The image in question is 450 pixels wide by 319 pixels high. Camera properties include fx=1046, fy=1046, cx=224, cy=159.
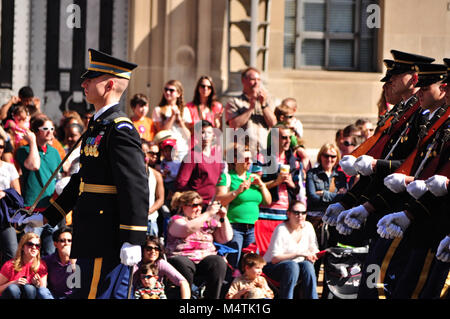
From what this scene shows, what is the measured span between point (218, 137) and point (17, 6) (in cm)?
415

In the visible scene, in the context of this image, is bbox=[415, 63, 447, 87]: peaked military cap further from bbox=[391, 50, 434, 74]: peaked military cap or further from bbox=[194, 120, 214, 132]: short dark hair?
bbox=[194, 120, 214, 132]: short dark hair

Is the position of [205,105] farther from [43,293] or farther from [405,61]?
[405,61]

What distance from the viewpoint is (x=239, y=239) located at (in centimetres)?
925

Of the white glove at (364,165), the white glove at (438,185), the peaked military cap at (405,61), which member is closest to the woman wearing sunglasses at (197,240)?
the white glove at (364,165)

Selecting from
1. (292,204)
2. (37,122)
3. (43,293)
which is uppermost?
(37,122)

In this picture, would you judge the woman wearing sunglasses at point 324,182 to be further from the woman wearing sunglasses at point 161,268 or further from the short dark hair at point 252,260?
the woman wearing sunglasses at point 161,268

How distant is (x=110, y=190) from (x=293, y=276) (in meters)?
3.27

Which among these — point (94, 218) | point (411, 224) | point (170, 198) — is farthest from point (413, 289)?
point (170, 198)

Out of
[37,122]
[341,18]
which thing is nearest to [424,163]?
[37,122]

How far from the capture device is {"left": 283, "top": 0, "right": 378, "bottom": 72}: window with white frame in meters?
13.1

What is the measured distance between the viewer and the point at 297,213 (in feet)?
29.6

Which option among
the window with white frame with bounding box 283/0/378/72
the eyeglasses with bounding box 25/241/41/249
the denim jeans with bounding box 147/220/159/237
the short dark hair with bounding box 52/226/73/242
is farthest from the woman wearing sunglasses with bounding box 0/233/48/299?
the window with white frame with bounding box 283/0/378/72

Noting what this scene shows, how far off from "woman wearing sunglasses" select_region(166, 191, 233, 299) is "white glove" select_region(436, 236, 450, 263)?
10.1 feet
